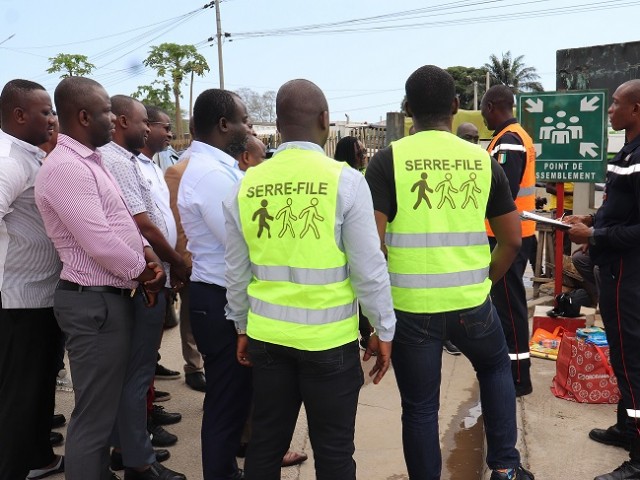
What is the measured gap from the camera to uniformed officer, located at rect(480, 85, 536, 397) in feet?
14.3

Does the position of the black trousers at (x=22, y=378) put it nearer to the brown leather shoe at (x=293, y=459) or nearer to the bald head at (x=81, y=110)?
the bald head at (x=81, y=110)

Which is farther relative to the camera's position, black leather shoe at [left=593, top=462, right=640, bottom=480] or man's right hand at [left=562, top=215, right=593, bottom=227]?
man's right hand at [left=562, top=215, right=593, bottom=227]

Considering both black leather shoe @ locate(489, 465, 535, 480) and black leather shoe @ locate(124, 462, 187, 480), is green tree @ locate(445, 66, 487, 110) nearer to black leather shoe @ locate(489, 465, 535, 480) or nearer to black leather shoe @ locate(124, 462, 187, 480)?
black leather shoe @ locate(489, 465, 535, 480)

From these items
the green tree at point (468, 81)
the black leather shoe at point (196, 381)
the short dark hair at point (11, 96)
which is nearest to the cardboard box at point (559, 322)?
the black leather shoe at point (196, 381)

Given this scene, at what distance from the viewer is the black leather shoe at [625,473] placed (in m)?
3.20


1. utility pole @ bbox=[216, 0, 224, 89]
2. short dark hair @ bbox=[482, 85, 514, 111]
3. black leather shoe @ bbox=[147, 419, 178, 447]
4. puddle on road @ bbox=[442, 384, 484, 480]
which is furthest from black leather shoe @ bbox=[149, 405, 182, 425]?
utility pole @ bbox=[216, 0, 224, 89]

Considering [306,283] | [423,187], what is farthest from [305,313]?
[423,187]

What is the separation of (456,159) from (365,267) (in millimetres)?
713

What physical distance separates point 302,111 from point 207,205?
0.81m

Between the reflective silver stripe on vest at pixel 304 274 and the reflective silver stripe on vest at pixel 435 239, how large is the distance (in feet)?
1.44

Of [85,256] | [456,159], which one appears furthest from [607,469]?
[85,256]

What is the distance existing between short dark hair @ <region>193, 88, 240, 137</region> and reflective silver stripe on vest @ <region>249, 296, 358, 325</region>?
118 centimetres

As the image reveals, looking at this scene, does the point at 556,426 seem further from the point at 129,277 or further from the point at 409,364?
the point at 129,277

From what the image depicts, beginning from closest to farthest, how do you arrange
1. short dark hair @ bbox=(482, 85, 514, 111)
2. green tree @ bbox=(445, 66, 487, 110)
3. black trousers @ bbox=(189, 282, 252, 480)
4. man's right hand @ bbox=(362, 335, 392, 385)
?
man's right hand @ bbox=(362, 335, 392, 385) < black trousers @ bbox=(189, 282, 252, 480) < short dark hair @ bbox=(482, 85, 514, 111) < green tree @ bbox=(445, 66, 487, 110)
